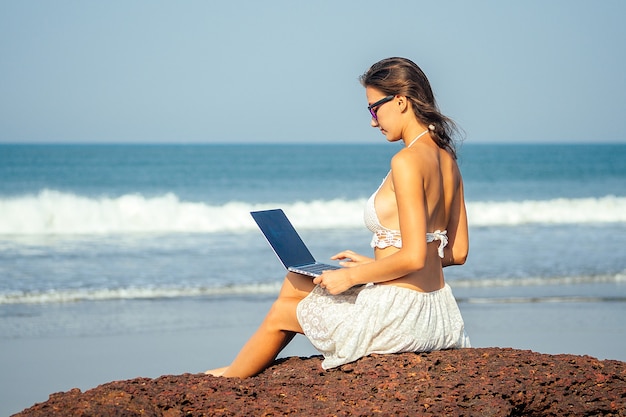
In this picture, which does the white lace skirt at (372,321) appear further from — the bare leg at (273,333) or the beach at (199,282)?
the beach at (199,282)

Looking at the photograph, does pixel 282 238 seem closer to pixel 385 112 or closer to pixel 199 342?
pixel 385 112

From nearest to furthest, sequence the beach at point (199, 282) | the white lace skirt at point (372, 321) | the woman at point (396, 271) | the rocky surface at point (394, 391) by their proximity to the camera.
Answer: the rocky surface at point (394, 391), the woman at point (396, 271), the white lace skirt at point (372, 321), the beach at point (199, 282)

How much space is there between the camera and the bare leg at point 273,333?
162 inches

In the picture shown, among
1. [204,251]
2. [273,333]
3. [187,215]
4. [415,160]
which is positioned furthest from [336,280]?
[187,215]

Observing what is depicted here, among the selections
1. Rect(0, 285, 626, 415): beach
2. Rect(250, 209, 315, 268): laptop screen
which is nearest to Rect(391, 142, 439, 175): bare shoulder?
Rect(250, 209, 315, 268): laptop screen

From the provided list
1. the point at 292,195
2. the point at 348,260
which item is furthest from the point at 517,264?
the point at 292,195

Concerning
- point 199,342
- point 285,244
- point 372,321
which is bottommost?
point 372,321

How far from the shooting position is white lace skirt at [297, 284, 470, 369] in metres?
3.88

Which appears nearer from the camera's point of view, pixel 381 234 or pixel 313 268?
pixel 381 234

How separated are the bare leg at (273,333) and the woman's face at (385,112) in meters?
0.84

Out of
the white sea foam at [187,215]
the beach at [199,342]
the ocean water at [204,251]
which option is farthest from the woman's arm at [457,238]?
the white sea foam at [187,215]

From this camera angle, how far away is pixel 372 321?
389cm

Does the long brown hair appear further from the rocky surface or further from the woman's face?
the rocky surface

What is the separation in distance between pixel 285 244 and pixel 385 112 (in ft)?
2.67
